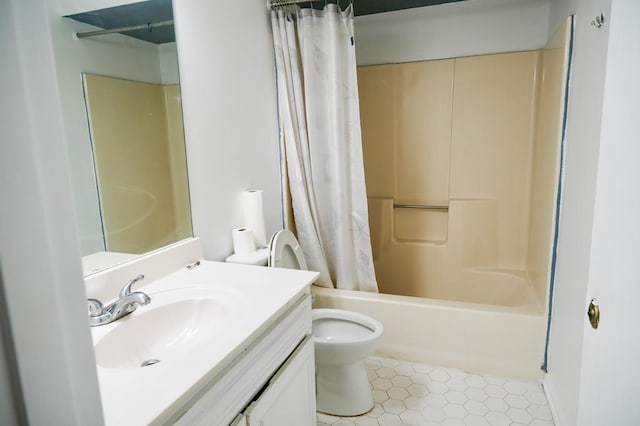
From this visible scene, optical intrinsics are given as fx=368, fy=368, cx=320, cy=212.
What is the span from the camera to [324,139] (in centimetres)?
214

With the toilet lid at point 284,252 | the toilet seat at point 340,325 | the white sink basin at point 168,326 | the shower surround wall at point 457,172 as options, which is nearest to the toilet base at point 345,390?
the toilet seat at point 340,325

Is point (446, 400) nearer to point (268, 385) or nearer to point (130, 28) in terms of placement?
point (268, 385)

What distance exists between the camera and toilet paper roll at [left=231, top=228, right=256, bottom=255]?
1.74 m

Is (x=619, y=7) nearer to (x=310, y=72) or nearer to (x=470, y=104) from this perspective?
(x=310, y=72)

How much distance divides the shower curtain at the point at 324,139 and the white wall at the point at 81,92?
3.34ft

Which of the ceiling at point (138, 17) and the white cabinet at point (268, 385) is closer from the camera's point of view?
the white cabinet at point (268, 385)

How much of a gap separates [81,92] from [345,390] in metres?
1.61

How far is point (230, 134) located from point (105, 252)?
800 millimetres

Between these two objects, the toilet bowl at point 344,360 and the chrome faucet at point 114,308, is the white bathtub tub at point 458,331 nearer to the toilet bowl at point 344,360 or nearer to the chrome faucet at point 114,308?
the toilet bowl at point 344,360

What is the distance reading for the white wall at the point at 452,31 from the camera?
240 centimetres

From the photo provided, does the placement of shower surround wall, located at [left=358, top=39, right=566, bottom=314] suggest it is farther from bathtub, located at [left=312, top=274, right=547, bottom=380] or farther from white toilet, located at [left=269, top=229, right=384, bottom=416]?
white toilet, located at [left=269, top=229, right=384, bottom=416]

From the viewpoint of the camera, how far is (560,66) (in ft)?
5.84

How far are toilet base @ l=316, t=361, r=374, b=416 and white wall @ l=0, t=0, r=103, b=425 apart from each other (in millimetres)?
1515

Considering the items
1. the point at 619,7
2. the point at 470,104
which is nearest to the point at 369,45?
the point at 470,104
